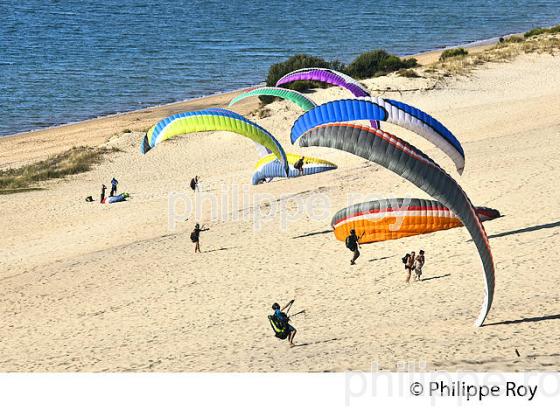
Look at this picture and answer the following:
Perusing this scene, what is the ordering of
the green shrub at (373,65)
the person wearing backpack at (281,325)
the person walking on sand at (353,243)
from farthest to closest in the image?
the green shrub at (373,65) < the person walking on sand at (353,243) < the person wearing backpack at (281,325)

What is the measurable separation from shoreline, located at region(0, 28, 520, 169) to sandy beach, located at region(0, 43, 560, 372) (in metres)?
10.2

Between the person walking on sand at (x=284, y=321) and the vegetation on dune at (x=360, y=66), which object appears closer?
the person walking on sand at (x=284, y=321)

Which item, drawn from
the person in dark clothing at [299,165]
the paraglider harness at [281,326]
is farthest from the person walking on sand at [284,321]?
the person in dark clothing at [299,165]

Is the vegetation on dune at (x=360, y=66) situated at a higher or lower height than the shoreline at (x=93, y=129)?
higher

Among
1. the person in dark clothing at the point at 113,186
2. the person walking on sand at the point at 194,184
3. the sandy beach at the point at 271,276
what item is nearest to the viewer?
the sandy beach at the point at 271,276

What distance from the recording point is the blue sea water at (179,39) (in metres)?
61.4

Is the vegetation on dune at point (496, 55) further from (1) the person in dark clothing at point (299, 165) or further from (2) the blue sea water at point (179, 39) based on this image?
(1) the person in dark clothing at point (299, 165)

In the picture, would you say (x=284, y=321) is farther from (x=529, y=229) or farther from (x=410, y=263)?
(x=529, y=229)

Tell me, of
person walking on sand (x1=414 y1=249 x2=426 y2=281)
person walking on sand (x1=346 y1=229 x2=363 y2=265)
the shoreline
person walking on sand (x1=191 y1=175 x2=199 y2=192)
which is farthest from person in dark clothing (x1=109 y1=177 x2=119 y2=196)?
person walking on sand (x1=414 y1=249 x2=426 y2=281)

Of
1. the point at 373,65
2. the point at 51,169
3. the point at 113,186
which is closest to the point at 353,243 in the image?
the point at 113,186

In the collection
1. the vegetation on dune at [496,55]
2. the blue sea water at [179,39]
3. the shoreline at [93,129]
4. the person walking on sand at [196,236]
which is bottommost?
the person walking on sand at [196,236]

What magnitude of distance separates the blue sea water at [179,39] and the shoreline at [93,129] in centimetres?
176

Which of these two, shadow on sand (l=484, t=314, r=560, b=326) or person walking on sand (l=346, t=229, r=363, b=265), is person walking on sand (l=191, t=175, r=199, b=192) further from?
shadow on sand (l=484, t=314, r=560, b=326)

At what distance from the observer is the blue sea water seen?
61.4 m
